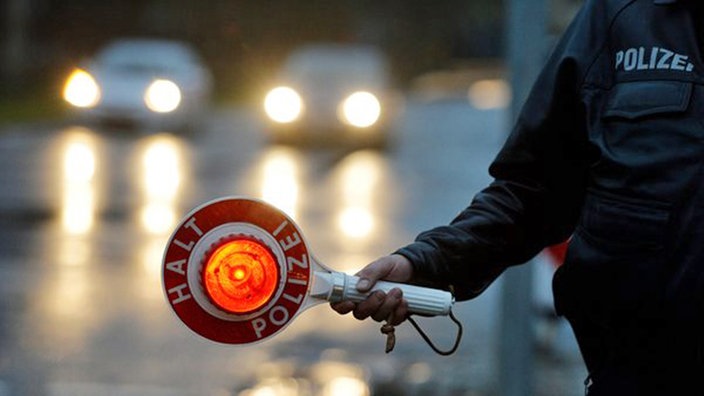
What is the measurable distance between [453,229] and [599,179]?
0.32 m

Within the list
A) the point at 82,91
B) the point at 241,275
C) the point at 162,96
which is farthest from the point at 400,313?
the point at 82,91

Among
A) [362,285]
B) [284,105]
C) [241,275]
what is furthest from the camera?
[284,105]

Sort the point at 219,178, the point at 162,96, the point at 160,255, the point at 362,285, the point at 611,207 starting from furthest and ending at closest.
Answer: the point at 162,96, the point at 219,178, the point at 160,255, the point at 611,207, the point at 362,285

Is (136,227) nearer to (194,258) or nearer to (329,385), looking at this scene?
(329,385)

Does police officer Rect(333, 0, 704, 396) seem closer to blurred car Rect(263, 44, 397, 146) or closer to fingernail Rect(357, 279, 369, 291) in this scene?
fingernail Rect(357, 279, 369, 291)

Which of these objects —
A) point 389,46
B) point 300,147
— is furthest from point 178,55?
point 389,46

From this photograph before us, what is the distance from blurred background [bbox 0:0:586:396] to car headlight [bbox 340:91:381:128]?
2 centimetres

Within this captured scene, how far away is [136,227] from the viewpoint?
551 inches

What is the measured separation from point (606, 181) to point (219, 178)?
16932mm

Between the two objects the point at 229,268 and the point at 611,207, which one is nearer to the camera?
the point at 229,268

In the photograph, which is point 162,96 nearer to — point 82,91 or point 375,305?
point 82,91

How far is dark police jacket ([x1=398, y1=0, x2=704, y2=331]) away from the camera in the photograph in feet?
8.18

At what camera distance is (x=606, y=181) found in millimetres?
2615

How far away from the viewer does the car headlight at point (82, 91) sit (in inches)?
1075
